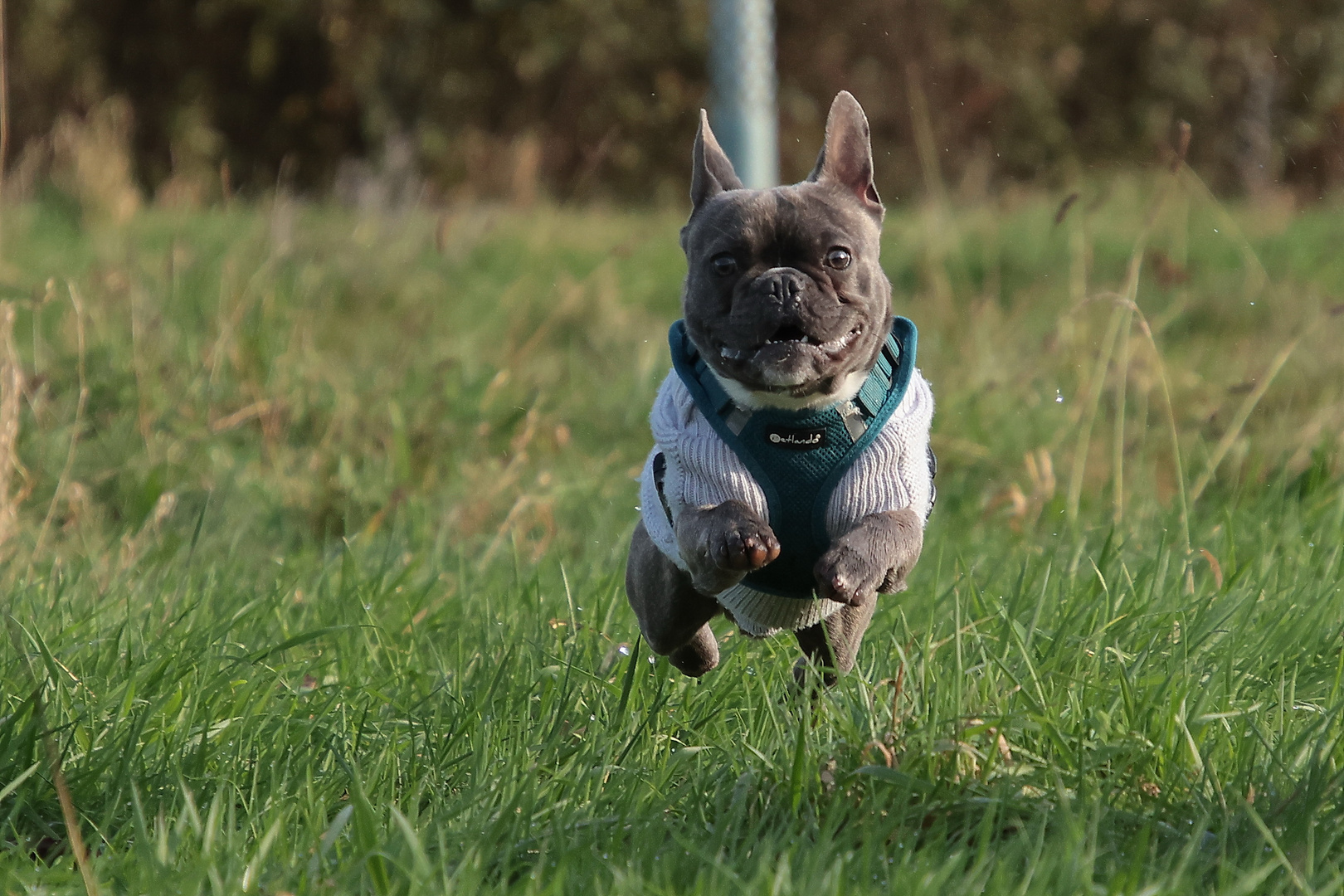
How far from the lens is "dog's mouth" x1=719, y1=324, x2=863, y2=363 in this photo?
6.85 ft

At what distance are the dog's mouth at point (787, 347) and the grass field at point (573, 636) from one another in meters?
0.63

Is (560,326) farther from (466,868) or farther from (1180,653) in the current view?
(466,868)

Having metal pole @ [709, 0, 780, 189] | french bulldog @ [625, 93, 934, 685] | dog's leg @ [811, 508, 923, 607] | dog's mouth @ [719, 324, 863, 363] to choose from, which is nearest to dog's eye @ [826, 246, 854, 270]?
french bulldog @ [625, 93, 934, 685]

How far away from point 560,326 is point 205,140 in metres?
11.0

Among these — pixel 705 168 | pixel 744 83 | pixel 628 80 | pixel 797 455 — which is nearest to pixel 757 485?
pixel 797 455

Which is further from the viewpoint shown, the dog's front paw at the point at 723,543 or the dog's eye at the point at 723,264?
the dog's eye at the point at 723,264

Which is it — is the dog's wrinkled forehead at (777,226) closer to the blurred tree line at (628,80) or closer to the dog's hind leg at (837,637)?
the dog's hind leg at (837,637)

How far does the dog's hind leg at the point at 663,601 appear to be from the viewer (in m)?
2.34

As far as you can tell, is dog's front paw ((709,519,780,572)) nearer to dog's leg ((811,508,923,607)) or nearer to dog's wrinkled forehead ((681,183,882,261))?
dog's leg ((811,508,923,607))

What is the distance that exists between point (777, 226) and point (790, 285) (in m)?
0.13

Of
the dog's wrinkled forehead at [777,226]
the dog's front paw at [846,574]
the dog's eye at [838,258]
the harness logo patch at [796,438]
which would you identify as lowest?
the dog's front paw at [846,574]

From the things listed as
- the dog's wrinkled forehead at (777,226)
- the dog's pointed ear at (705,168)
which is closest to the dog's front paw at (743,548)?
the dog's wrinkled forehead at (777,226)

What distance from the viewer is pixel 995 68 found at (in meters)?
17.2

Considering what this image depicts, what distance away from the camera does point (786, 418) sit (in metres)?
2.20
